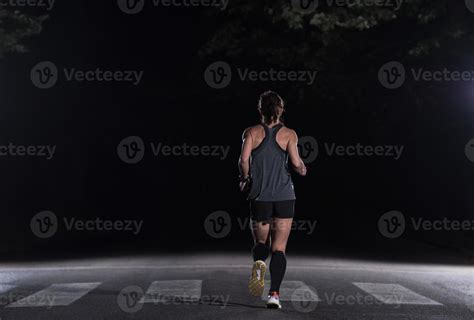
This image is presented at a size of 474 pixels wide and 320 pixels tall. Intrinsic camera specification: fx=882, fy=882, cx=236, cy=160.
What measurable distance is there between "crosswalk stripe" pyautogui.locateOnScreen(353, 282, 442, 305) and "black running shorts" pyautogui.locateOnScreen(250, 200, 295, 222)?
168 centimetres

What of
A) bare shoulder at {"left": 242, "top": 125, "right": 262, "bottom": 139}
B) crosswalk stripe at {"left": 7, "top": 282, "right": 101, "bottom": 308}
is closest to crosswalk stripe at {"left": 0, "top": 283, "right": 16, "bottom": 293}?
crosswalk stripe at {"left": 7, "top": 282, "right": 101, "bottom": 308}

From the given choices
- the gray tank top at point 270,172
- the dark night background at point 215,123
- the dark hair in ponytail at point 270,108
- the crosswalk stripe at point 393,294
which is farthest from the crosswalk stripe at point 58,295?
the dark night background at point 215,123

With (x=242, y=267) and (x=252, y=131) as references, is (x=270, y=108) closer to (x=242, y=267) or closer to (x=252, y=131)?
(x=252, y=131)

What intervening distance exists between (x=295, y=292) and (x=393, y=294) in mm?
1148

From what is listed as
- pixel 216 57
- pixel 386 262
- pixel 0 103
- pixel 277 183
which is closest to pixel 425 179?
pixel 216 57

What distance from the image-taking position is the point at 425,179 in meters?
29.5

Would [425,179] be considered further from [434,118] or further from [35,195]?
[35,195]

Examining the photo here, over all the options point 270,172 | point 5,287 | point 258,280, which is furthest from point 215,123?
point 258,280

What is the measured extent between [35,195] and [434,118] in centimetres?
1791

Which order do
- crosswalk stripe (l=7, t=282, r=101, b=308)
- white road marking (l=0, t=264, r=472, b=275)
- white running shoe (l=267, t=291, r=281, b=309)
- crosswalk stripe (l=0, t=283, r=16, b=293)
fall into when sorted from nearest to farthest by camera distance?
1. white running shoe (l=267, t=291, r=281, b=309)
2. crosswalk stripe (l=7, t=282, r=101, b=308)
3. crosswalk stripe (l=0, t=283, r=16, b=293)
4. white road marking (l=0, t=264, r=472, b=275)

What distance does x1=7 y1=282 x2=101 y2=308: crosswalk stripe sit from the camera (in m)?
9.45

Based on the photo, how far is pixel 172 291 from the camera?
10625 millimetres

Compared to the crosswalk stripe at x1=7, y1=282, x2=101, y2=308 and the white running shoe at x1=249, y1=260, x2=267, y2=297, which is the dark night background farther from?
Result: the white running shoe at x1=249, y1=260, x2=267, y2=297

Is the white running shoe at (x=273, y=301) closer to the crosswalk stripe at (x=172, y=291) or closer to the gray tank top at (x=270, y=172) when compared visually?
the gray tank top at (x=270, y=172)
